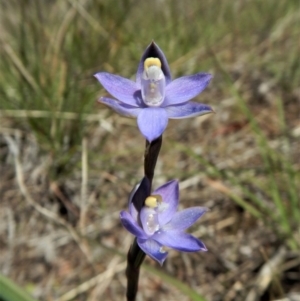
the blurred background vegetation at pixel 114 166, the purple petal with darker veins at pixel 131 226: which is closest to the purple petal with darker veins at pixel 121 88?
the purple petal with darker veins at pixel 131 226

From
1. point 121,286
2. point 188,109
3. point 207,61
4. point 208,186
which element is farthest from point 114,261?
point 207,61

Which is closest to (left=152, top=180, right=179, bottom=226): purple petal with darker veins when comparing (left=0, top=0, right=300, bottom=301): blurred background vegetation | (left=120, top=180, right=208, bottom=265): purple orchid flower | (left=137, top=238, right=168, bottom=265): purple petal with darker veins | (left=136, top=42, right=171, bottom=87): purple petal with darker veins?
(left=120, top=180, right=208, bottom=265): purple orchid flower

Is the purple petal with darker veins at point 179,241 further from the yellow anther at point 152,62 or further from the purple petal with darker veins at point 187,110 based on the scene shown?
the yellow anther at point 152,62

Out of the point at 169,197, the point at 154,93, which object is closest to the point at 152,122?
the point at 154,93

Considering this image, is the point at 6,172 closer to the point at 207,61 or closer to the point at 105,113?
the point at 105,113

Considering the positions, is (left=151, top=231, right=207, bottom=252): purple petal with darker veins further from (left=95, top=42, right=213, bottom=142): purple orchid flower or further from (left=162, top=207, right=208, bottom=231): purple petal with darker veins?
(left=95, top=42, right=213, bottom=142): purple orchid flower
